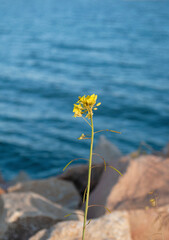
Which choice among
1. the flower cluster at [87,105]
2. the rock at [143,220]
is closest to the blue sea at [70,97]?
the rock at [143,220]

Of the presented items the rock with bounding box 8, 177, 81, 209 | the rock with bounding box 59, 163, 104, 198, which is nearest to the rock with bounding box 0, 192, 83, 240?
the rock with bounding box 8, 177, 81, 209

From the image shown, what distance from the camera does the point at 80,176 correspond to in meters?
4.93

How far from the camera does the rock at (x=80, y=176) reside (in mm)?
4781

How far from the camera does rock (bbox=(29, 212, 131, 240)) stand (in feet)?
8.33

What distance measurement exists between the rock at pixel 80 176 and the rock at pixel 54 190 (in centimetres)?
35

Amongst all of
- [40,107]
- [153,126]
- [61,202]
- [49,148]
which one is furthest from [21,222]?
[40,107]

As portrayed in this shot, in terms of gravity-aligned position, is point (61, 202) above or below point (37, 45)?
above

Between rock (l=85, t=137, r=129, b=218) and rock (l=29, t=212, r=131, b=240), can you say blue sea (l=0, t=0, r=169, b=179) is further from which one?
rock (l=29, t=212, r=131, b=240)

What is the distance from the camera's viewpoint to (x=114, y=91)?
1562cm

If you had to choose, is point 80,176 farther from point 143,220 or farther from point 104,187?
point 143,220

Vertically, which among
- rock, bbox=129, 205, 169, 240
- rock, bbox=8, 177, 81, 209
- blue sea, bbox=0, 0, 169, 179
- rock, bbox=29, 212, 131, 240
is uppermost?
rock, bbox=29, 212, 131, 240

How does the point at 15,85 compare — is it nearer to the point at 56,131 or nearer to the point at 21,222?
the point at 56,131

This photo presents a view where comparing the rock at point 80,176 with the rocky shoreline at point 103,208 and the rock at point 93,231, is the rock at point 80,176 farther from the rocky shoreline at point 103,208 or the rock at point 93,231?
the rock at point 93,231

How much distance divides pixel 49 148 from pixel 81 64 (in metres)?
10.8
